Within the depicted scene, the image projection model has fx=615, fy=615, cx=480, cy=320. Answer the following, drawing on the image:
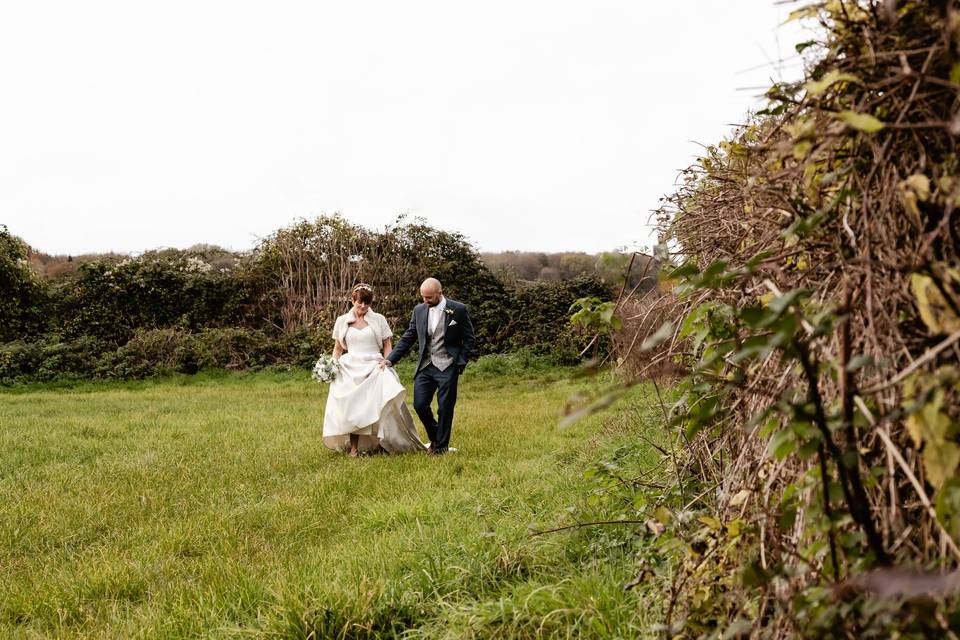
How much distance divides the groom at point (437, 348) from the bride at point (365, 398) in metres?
0.24

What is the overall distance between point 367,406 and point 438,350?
1136 millimetres

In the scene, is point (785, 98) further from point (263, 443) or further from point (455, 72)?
point (455, 72)

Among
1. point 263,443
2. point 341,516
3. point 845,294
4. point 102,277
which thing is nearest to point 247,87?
point 102,277

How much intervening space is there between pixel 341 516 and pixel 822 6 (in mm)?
4480

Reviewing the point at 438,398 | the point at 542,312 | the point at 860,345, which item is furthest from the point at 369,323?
the point at 542,312

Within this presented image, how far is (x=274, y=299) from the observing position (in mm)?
19297

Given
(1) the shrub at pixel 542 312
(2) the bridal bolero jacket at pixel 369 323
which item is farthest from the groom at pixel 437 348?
(1) the shrub at pixel 542 312

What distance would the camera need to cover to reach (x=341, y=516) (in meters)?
4.80

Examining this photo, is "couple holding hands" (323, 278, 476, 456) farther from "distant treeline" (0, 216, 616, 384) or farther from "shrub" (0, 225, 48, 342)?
"shrub" (0, 225, 48, 342)

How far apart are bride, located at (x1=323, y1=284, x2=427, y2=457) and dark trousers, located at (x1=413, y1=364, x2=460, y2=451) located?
8.8 inches

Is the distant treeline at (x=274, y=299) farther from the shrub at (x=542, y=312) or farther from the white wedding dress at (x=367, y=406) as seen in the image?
the white wedding dress at (x=367, y=406)

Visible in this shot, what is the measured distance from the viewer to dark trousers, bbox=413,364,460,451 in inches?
299

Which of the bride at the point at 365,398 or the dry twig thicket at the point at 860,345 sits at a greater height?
the dry twig thicket at the point at 860,345

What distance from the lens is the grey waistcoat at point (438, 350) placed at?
7.83 m
